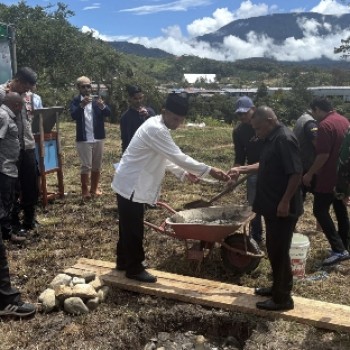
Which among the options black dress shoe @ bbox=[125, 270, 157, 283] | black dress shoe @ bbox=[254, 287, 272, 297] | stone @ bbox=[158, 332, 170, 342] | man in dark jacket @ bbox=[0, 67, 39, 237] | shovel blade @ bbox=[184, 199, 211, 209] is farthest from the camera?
man in dark jacket @ bbox=[0, 67, 39, 237]

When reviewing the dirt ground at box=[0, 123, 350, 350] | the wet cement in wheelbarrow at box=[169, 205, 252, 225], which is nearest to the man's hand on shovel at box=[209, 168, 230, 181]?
the wet cement in wheelbarrow at box=[169, 205, 252, 225]

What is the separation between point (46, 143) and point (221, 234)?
11.9 ft

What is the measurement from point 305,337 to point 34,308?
227cm

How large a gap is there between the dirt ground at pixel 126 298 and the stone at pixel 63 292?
0.42 ft

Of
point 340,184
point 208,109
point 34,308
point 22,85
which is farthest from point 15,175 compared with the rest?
point 208,109

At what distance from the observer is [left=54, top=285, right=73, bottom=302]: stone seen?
409 cm

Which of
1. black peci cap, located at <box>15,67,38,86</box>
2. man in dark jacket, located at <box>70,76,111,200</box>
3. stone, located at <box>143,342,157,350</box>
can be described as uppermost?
black peci cap, located at <box>15,67,38,86</box>

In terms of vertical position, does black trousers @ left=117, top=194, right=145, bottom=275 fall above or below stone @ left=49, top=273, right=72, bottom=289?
above

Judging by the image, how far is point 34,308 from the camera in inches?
158

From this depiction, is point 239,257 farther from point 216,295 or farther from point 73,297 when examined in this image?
point 73,297

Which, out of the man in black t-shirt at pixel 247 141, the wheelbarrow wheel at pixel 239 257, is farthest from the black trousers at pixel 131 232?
the man in black t-shirt at pixel 247 141

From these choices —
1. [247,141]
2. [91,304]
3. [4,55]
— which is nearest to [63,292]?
[91,304]

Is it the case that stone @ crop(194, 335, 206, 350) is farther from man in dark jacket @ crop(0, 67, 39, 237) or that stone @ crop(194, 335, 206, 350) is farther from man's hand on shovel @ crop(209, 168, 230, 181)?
man in dark jacket @ crop(0, 67, 39, 237)

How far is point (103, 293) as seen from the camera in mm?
4340
